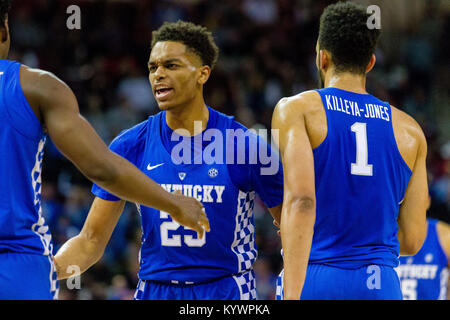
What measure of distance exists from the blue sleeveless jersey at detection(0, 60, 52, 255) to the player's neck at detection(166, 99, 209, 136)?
1.38 metres

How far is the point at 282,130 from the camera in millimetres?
3516

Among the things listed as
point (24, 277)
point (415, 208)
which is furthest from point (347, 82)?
point (24, 277)

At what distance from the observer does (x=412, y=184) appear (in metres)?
3.82

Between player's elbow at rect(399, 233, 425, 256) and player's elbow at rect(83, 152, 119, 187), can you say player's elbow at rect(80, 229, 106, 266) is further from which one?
player's elbow at rect(399, 233, 425, 256)

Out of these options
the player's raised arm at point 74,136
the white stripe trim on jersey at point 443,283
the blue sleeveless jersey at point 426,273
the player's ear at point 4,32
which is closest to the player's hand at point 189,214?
the player's raised arm at point 74,136

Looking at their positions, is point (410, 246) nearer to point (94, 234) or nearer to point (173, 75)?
point (173, 75)

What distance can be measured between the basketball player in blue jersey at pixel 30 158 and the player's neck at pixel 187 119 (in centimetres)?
128

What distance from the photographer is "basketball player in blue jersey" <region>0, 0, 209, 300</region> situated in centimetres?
292

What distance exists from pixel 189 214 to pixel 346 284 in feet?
2.91

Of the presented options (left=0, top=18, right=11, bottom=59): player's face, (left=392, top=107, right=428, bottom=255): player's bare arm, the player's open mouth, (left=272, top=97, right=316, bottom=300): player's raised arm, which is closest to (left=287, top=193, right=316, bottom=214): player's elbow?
(left=272, top=97, right=316, bottom=300): player's raised arm

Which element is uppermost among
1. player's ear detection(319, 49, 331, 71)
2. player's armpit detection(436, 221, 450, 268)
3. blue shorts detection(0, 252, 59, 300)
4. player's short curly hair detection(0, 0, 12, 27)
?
player's ear detection(319, 49, 331, 71)

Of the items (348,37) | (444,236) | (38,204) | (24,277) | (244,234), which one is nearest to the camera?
(24,277)

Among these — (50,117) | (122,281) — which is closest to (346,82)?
(50,117)

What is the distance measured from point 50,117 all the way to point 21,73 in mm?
258
